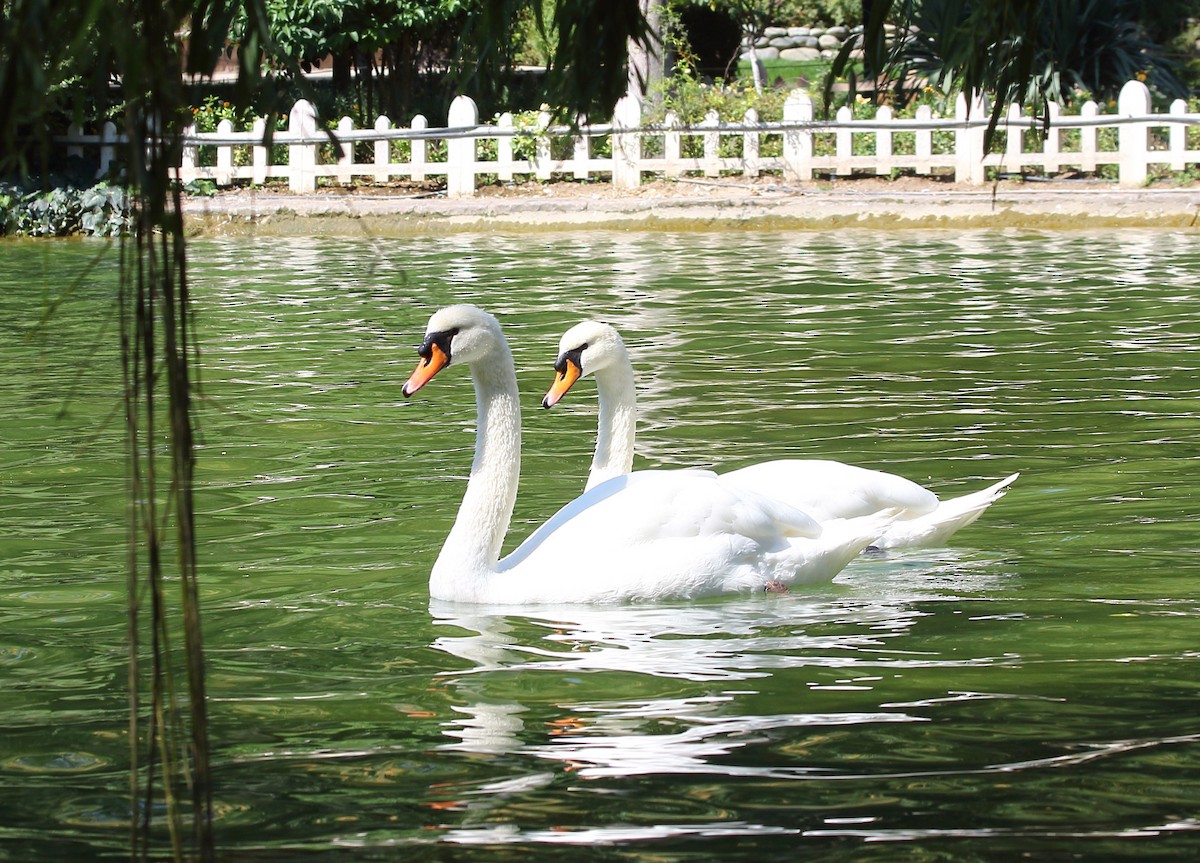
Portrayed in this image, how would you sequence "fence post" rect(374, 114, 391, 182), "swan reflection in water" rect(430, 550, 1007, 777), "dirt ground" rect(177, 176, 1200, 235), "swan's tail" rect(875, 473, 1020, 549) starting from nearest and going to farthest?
"swan reflection in water" rect(430, 550, 1007, 777)
"swan's tail" rect(875, 473, 1020, 549)
"dirt ground" rect(177, 176, 1200, 235)
"fence post" rect(374, 114, 391, 182)

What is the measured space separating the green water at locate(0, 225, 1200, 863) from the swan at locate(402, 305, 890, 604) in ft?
0.37

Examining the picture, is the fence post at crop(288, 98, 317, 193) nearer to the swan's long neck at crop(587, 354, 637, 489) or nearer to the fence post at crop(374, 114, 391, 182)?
the fence post at crop(374, 114, 391, 182)

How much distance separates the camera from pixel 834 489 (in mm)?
6941

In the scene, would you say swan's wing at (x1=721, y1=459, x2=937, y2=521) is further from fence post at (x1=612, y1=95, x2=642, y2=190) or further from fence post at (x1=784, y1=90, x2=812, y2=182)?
fence post at (x1=612, y1=95, x2=642, y2=190)

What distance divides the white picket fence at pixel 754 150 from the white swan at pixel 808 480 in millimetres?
16059

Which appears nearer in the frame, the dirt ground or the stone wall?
the dirt ground

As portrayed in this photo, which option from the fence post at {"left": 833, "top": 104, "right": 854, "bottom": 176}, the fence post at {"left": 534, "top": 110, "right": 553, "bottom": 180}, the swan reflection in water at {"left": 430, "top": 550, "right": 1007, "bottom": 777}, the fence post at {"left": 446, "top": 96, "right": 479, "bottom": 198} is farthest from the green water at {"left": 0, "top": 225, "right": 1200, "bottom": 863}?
the fence post at {"left": 534, "top": 110, "right": 553, "bottom": 180}

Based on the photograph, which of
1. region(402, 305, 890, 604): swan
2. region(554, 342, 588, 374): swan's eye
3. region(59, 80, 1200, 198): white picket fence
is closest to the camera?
region(402, 305, 890, 604): swan

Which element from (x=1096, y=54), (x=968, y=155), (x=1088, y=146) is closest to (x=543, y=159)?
(x=968, y=155)

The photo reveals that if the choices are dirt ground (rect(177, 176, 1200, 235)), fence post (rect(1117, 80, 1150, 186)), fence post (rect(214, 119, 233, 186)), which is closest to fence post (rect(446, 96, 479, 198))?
dirt ground (rect(177, 176, 1200, 235))

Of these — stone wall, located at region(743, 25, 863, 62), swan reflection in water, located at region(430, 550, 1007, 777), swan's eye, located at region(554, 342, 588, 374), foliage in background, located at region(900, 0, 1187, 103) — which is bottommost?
swan reflection in water, located at region(430, 550, 1007, 777)

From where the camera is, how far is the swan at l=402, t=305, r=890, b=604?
617cm

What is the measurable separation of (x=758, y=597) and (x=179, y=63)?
4.00 meters

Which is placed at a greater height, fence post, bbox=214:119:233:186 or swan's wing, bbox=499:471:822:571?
fence post, bbox=214:119:233:186
